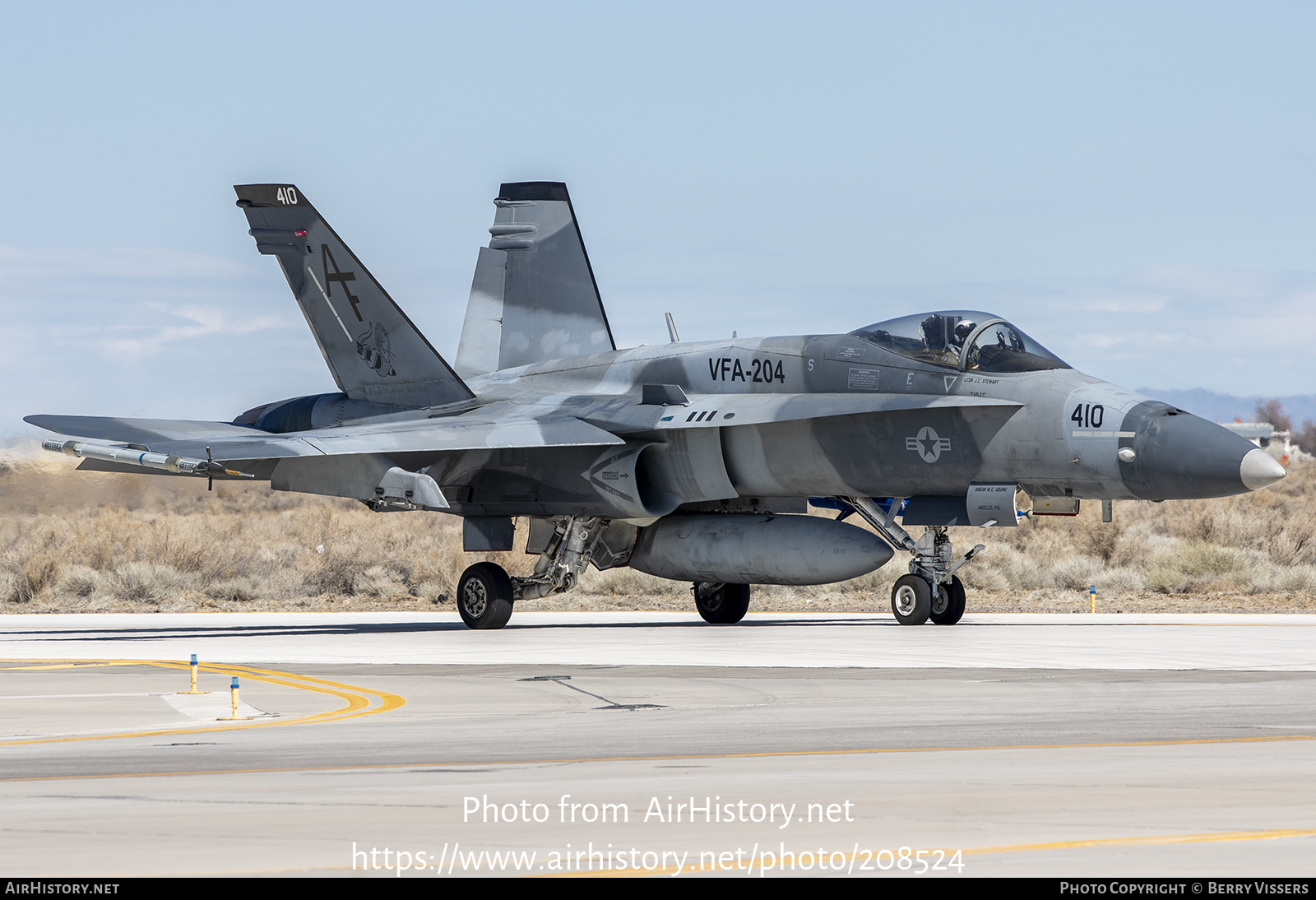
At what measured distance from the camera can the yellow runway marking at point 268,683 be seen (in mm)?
9869

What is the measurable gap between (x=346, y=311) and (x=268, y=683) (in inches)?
444

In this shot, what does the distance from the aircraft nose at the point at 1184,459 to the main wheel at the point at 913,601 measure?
3.01 metres

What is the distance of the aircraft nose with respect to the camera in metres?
16.2

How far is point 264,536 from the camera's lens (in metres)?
38.9

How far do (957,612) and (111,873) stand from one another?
49.0ft

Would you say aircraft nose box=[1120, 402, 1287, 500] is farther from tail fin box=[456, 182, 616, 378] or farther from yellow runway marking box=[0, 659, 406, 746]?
tail fin box=[456, 182, 616, 378]

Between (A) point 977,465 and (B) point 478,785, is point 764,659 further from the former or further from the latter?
(B) point 478,785

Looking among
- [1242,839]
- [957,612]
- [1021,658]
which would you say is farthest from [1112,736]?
[957,612]

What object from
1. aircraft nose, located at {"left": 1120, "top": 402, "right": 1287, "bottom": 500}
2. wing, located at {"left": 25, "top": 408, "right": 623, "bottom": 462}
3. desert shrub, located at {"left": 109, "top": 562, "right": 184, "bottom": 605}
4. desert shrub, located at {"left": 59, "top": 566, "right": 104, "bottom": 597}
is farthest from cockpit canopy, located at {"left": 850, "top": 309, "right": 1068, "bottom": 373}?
desert shrub, located at {"left": 59, "top": 566, "right": 104, "bottom": 597}

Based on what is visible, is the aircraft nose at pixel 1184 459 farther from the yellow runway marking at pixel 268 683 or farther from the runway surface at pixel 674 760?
the yellow runway marking at pixel 268 683

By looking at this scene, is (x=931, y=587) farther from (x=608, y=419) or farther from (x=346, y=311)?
(x=346, y=311)

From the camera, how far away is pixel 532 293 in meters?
25.9

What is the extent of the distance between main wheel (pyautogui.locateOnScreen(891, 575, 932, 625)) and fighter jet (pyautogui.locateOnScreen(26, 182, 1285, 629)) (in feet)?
0.09

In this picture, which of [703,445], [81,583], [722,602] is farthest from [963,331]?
[81,583]
